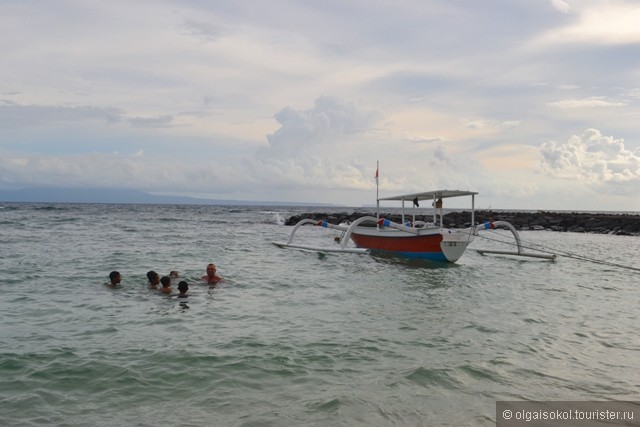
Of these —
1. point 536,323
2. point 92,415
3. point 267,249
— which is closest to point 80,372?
point 92,415

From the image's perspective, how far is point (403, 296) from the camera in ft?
42.1

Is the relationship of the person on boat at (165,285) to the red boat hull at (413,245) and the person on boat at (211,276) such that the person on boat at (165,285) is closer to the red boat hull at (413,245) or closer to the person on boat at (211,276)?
the person on boat at (211,276)

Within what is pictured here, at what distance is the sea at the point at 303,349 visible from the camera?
5523mm

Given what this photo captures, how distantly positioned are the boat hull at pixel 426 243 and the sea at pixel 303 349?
4117 mm

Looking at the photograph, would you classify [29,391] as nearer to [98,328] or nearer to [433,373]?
[98,328]

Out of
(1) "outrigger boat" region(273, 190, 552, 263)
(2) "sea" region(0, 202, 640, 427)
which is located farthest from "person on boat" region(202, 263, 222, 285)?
(1) "outrigger boat" region(273, 190, 552, 263)

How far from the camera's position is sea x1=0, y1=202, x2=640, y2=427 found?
552 cm

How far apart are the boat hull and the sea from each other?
4.12m

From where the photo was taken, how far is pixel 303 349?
25.2 feet

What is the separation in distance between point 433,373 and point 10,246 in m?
22.6

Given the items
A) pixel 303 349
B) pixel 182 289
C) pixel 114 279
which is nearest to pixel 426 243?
pixel 182 289

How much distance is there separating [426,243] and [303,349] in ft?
43.4

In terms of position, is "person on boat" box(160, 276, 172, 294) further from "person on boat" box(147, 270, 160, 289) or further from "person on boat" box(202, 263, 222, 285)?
"person on boat" box(202, 263, 222, 285)

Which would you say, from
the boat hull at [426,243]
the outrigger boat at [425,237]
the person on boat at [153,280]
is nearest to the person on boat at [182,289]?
the person on boat at [153,280]
